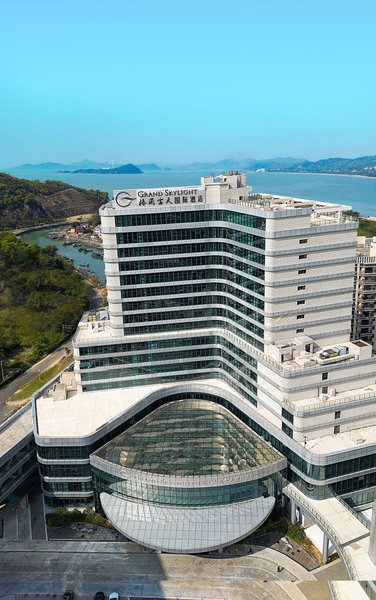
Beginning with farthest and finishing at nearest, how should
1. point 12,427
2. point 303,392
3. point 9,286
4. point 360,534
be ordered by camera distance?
point 9,286, point 12,427, point 303,392, point 360,534

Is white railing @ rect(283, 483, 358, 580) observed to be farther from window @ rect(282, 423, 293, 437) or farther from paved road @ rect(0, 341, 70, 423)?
paved road @ rect(0, 341, 70, 423)

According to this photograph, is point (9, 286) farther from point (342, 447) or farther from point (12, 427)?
point (342, 447)

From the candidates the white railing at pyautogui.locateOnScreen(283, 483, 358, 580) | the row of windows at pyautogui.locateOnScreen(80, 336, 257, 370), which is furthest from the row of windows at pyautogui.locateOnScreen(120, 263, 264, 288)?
the white railing at pyautogui.locateOnScreen(283, 483, 358, 580)

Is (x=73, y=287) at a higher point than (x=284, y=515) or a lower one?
higher

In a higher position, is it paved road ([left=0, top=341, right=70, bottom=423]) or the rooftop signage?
the rooftop signage

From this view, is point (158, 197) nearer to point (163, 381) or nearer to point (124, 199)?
point (124, 199)

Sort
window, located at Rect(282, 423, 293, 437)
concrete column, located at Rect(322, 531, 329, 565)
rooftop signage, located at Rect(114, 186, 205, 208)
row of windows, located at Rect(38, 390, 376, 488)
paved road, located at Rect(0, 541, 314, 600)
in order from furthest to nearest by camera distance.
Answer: rooftop signage, located at Rect(114, 186, 205, 208), window, located at Rect(282, 423, 293, 437), row of windows, located at Rect(38, 390, 376, 488), concrete column, located at Rect(322, 531, 329, 565), paved road, located at Rect(0, 541, 314, 600)

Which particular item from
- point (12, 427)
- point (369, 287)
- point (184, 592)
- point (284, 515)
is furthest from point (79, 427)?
point (369, 287)

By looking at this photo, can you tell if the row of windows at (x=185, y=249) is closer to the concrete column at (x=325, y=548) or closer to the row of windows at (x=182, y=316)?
the row of windows at (x=182, y=316)
